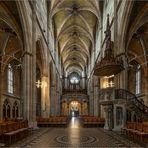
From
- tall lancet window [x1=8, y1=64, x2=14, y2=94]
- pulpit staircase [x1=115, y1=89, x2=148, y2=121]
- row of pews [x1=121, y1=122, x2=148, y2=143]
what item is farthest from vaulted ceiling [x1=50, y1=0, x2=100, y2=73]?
row of pews [x1=121, y1=122, x2=148, y2=143]

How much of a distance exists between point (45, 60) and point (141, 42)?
1088cm

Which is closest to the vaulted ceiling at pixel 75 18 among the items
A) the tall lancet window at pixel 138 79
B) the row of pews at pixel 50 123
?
the tall lancet window at pixel 138 79

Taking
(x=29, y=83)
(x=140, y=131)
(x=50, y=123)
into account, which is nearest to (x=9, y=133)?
(x=140, y=131)

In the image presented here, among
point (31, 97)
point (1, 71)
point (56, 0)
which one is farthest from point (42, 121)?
point (56, 0)

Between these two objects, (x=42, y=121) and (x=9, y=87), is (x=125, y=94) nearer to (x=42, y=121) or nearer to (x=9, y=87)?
(x=42, y=121)

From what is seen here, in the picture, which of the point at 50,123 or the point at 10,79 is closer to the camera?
the point at 50,123

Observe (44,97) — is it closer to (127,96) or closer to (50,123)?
(50,123)

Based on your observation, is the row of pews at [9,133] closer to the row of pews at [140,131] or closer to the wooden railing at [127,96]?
the row of pews at [140,131]

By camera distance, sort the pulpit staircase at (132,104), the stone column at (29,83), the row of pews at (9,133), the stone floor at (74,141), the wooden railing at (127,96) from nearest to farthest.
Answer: the stone floor at (74,141) < the row of pews at (9,133) < the pulpit staircase at (132,104) < the wooden railing at (127,96) < the stone column at (29,83)

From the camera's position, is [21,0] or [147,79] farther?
[147,79]

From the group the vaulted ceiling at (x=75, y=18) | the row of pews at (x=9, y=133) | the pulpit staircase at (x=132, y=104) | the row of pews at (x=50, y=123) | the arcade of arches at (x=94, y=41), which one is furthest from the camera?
the vaulted ceiling at (x=75, y=18)

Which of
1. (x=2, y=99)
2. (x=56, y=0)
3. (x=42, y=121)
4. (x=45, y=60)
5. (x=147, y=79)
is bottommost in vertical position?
(x=42, y=121)

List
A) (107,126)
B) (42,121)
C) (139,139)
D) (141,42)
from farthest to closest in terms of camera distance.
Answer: (141,42) → (42,121) → (107,126) → (139,139)

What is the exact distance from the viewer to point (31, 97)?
18391 mm
